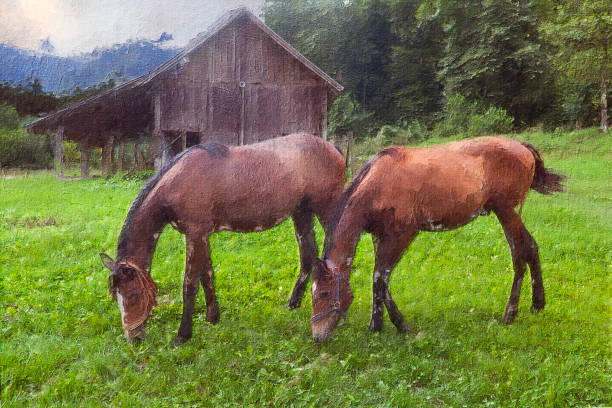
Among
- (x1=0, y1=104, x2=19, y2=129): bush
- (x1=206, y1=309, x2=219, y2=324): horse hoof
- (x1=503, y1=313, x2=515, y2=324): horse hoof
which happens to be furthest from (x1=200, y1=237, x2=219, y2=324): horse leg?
(x1=503, y1=313, x2=515, y2=324): horse hoof

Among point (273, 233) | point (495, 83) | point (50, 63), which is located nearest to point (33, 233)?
point (50, 63)

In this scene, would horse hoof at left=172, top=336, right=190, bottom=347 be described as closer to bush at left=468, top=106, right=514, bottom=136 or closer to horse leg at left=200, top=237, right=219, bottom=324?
horse leg at left=200, top=237, right=219, bottom=324

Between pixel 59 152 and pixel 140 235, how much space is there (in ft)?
5.36

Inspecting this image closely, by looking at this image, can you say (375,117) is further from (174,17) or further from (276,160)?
(174,17)

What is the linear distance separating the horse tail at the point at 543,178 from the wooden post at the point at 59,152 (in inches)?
187

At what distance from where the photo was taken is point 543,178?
14.0 ft

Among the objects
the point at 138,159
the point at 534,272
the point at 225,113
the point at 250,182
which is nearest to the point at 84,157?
the point at 138,159

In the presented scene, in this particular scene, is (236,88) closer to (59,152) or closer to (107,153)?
(107,153)

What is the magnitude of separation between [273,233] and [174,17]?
2.39 metres

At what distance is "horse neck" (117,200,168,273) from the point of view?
354cm

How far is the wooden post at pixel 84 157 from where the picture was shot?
4457 mm

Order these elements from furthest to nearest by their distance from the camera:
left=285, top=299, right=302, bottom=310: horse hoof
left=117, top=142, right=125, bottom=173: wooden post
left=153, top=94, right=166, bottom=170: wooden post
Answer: left=117, top=142, right=125, bottom=173: wooden post → left=285, top=299, right=302, bottom=310: horse hoof → left=153, top=94, right=166, bottom=170: wooden post

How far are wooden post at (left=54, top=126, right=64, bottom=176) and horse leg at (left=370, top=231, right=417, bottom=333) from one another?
134 inches

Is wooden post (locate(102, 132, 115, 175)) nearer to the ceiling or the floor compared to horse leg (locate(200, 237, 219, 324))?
nearer to the ceiling
